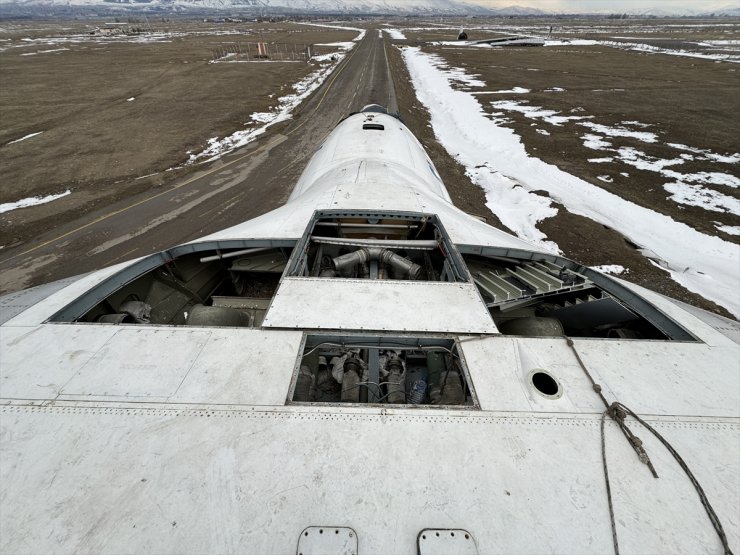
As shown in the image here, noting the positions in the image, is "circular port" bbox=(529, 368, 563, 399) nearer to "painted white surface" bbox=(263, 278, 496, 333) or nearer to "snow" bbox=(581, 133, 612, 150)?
"painted white surface" bbox=(263, 278, 496, 333)

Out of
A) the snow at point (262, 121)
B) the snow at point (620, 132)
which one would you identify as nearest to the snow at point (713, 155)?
the snow at point (620, 132)

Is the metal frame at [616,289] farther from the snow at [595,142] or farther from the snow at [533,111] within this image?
the snow at [533,111]

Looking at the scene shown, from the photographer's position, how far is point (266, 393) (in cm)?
328

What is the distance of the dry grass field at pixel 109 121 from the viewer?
46.7 ft

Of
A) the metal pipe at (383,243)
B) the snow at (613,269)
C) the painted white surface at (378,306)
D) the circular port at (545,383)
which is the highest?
the painted white surface at (378,306)

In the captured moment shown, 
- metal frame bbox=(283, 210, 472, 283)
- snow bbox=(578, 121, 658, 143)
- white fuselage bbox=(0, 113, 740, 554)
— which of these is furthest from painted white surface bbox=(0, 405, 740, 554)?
snow bbox=(578, 121, 658, 143)

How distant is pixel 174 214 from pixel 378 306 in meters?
11.5

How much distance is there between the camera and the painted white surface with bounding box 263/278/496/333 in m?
4.08

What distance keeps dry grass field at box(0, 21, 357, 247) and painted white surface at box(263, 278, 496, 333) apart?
1273cm

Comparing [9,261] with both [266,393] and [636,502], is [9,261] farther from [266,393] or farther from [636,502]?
[636,502]

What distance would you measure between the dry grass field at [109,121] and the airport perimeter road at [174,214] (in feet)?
4.08

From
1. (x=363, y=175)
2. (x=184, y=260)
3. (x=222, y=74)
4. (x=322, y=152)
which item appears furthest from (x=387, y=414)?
(x=222, y=74)

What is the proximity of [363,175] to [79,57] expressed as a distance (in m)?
69.8

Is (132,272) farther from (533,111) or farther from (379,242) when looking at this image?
(533,111)
